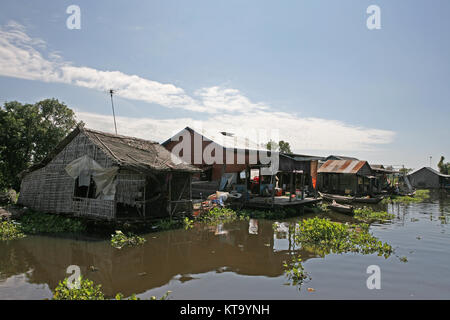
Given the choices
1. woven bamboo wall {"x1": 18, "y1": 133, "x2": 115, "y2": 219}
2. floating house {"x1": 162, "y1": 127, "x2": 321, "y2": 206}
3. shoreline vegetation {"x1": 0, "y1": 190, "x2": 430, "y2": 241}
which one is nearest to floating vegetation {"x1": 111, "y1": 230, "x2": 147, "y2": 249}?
shoreline vegetation {"x1": 0, "y1": 190, "x2": 430, "y2": 241}

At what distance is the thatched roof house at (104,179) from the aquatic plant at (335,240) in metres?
5.89

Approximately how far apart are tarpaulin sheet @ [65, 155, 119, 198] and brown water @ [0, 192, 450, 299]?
2116 mm

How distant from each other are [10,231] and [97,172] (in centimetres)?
355

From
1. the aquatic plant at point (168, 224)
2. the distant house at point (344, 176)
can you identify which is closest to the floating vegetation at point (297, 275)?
the aquatic plant at point (168, 224)

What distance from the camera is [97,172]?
11422mm

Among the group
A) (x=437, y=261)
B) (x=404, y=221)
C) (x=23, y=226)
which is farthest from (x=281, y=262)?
(x=404, y=221)

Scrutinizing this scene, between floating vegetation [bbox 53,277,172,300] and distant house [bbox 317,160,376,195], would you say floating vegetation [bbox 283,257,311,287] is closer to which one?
floating vegetation [bbox 53,277,172,300]

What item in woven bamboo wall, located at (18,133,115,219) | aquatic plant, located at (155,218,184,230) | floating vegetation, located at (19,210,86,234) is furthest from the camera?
aquatic plant, located at (155,218,184,230)

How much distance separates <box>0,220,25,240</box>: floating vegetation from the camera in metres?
9.79

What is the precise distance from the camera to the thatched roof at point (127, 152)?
11.5m
